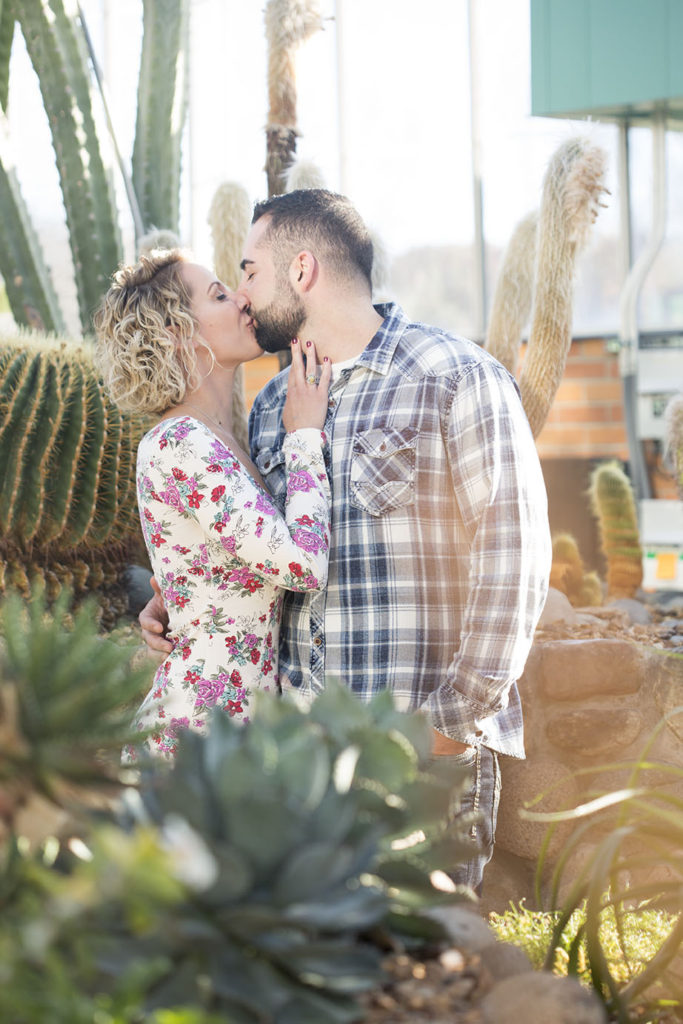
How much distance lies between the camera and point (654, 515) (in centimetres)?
433

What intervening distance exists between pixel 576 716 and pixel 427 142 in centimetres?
375

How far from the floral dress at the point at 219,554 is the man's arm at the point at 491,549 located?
0.26 m

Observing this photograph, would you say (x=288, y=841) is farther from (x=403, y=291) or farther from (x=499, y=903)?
(x=403, y=291)

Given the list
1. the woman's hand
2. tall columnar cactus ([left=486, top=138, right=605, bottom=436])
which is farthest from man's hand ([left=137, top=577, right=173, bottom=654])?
tall columnar cactus ([left=486, top=138, right=605, bottom=436])

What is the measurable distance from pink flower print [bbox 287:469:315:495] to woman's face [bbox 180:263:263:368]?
0.34 m

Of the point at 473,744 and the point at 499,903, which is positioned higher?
the point at 473,744

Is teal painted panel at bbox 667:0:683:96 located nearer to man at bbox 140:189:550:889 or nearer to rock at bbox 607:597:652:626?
rock at bbox 607:597:652:626

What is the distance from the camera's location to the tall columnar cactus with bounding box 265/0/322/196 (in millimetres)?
2926

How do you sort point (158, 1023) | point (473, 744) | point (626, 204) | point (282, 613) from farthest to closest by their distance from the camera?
point (626, 204) → point (282, 613) → point (473, 744) → point (158, 1023)

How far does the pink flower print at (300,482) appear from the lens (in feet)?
5.29

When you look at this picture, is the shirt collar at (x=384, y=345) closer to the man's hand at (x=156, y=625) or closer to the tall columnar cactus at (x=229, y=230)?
the man's hand at (x=156, y=625)

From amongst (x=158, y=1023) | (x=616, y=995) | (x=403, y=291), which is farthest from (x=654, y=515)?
(x=158, y=1023)

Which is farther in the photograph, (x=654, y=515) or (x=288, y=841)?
(x=654, y=515)

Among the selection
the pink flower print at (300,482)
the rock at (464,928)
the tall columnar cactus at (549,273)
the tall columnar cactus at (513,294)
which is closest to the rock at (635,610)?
the tall columnar cactus at (549,273)
